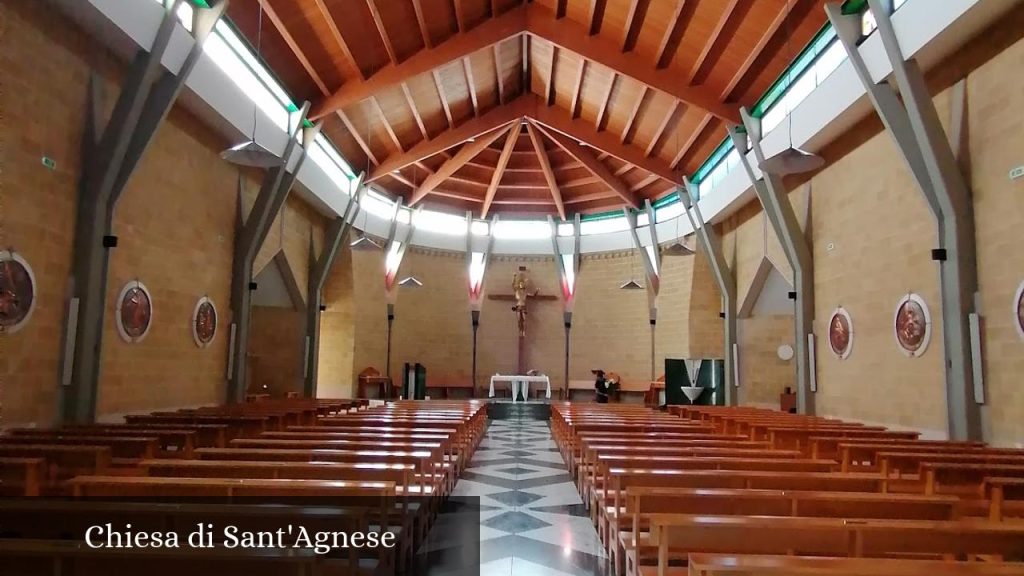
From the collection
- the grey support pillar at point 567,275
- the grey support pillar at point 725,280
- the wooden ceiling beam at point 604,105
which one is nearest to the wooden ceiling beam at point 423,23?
the wooden ceiling beam at point 604,105

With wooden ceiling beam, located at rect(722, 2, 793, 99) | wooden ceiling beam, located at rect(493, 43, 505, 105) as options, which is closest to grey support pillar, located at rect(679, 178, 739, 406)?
wooden ceiling beam, located at rect(722, 2, 793, 99)

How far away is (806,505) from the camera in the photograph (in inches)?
122

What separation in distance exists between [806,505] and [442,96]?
1249 cm

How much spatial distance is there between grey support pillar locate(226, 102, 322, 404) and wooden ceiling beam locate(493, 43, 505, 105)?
438 cm

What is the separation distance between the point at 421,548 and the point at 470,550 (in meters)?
0.35

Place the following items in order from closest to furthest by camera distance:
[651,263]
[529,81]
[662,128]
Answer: [662,128]
[529,81]
[651,263]

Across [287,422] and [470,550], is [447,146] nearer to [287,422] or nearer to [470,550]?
[287,422]

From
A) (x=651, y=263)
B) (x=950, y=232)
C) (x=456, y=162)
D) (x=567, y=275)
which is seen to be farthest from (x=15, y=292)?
(x=567, y=275)

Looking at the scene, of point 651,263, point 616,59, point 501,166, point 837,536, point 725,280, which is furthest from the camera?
point 651,263

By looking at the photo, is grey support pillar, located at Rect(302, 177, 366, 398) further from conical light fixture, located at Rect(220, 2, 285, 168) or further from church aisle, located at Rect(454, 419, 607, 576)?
conical light fixture, located at Rect(220, 2, 285, 168)

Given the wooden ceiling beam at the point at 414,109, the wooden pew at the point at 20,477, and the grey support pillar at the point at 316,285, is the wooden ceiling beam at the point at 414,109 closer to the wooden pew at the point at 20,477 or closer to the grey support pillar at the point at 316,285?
the grey support pillar at the point at 316,285

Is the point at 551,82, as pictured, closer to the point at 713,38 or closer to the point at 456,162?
the point at 456,162

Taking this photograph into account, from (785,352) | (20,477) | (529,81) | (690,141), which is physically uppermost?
(529,81)

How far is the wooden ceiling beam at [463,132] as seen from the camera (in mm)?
15375
